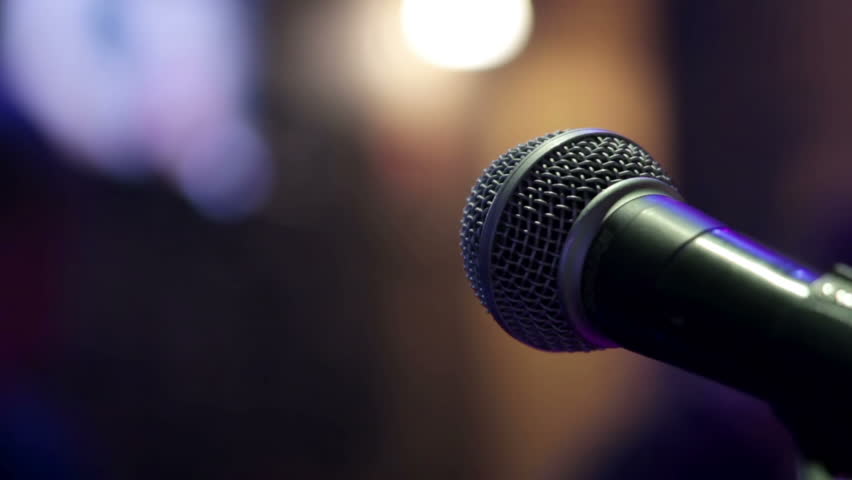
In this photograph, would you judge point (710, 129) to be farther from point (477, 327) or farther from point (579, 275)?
point (579, 275)

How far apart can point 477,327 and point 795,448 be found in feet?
9.02

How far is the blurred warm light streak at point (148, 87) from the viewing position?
8.38 feet

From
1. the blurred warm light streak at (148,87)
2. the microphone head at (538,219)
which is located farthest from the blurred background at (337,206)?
the microphone head at (538,219)

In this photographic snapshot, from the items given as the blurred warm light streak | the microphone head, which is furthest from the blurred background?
the microphone head

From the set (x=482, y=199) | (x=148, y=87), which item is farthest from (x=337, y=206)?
(x=482, y=199)

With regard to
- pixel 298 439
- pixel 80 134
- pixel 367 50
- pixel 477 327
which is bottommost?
pixel 298 439

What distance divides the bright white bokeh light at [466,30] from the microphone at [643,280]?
2.48m

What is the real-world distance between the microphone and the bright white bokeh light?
2.48 metres

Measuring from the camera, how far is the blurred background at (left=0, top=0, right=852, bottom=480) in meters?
2.65

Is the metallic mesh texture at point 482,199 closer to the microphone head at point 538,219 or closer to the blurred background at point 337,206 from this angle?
the microphone head at point 538,219

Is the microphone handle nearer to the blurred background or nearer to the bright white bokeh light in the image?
the blurred background

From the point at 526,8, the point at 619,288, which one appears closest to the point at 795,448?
the point at 619,288

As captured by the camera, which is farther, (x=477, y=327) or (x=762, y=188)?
(x=477, y=327)

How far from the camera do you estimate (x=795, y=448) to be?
1.54ft
